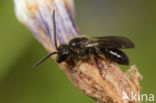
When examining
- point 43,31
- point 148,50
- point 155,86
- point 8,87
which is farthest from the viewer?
point 148,50

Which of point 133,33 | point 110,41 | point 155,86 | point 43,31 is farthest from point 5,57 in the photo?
point 133,33

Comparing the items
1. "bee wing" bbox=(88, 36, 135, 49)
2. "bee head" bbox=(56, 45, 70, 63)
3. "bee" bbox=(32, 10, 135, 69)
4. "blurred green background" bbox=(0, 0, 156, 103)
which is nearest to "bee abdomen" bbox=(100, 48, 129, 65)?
"bee" bbox=(32, 10, 135, 69)

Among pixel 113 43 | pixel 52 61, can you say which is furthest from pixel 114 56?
pixel 52 61

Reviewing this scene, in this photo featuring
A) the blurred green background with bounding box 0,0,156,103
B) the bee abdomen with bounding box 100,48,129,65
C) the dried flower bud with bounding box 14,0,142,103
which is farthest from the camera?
the blurred green background with bounding box 0,0,156,103

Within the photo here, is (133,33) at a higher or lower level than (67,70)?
lower

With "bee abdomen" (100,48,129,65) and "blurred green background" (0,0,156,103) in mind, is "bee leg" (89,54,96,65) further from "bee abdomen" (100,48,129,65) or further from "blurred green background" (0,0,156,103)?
"blurred green background" (0,0,156,103)

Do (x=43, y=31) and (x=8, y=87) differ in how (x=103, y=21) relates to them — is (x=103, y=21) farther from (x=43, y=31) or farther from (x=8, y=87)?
(x=43, y=31)
